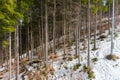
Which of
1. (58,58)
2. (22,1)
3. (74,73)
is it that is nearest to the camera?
(22,1)

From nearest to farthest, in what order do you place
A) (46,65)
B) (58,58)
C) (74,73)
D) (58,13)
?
(74,73) < (46,65) < (58,58) < (58,13)

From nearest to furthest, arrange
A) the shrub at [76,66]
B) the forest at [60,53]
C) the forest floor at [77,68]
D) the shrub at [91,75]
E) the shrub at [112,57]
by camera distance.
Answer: the forest at [60,53] < the shrub at [91,75] < the forest floor at [77,68] < the shrub at [76,66] < the shrub at [112,57]

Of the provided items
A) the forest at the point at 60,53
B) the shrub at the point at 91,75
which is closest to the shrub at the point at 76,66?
the forest at the point at 60,53

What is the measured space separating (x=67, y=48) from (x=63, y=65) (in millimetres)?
6196

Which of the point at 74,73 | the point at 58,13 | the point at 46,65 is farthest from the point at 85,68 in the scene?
the point at 58,13

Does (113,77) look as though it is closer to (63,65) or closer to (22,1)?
(63,65)

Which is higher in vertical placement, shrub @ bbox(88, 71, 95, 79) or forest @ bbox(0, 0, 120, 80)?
forest @ bbox(0, 0, 120, 80)

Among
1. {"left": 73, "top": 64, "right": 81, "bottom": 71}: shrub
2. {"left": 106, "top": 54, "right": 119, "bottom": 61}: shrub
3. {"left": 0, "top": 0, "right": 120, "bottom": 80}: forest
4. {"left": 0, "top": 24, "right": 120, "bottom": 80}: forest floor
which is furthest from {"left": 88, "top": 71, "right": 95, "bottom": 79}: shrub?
{"left": 106, "top": 54, "right": 119, "bottom": 61}: shrub

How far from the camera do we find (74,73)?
2097 centimetres

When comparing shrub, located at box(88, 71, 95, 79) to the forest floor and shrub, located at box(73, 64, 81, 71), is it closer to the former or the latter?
the forest floor

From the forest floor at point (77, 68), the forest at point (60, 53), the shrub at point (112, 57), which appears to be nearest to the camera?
the forest at point (60, 53)

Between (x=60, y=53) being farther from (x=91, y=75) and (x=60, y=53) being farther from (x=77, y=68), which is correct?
(x=91, y=75)

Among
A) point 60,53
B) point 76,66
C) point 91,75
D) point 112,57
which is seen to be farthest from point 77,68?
point 60,53

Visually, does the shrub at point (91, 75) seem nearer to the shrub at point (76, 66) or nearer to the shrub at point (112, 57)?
the shrub at point (76, 66)
